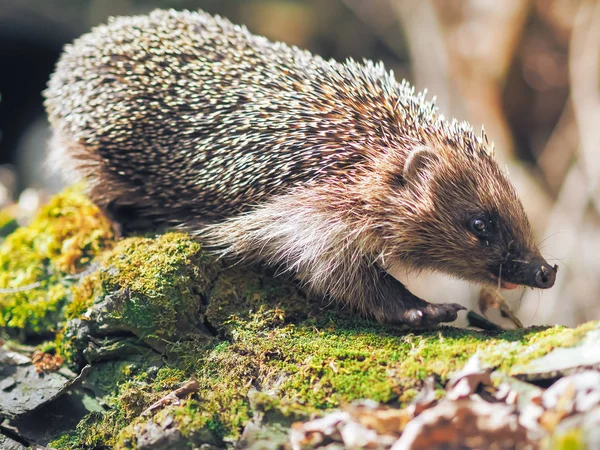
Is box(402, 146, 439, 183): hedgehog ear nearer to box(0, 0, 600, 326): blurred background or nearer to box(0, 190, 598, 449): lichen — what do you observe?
box(0, 190, 598, 449): lichen

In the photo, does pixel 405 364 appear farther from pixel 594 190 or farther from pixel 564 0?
pixel 564 0

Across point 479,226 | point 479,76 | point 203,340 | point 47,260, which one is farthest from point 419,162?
point 479,76

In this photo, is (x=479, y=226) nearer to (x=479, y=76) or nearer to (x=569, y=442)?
(x=569, y=442)

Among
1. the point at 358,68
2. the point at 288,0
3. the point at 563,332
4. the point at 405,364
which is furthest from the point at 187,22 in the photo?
the point at 288,0

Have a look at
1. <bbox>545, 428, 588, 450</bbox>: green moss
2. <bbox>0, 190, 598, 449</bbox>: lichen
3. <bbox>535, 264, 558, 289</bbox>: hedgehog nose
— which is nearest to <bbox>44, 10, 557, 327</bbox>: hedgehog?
<bbox>535, 264, 558, 289</bbox>: hedgehog nose

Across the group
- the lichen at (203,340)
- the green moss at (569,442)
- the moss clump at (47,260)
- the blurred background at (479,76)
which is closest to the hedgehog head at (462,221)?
the lichen at (203,340)
